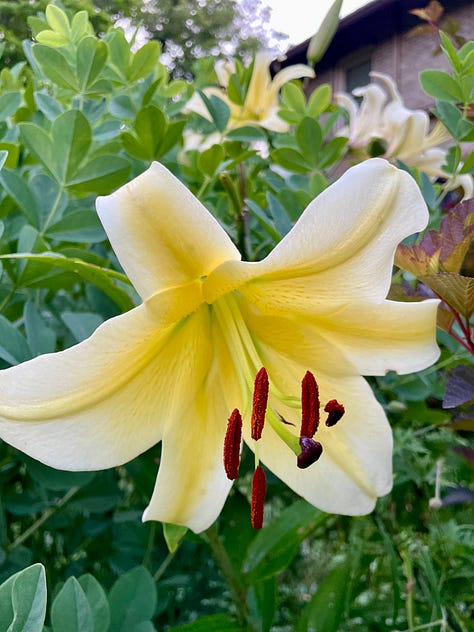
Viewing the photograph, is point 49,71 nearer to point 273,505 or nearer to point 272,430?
point 272,430

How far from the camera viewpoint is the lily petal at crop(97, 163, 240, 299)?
1.44 ft

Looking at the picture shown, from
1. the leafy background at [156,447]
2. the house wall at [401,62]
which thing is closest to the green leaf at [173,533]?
the leafy background at [156,447]

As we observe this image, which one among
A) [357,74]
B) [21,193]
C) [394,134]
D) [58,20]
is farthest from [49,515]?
[357,74]

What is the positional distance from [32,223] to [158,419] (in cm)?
24

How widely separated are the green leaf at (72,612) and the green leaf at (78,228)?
1.10 ft

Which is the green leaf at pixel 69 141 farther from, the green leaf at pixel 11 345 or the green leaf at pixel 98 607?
the green leaf at pixel 98 607

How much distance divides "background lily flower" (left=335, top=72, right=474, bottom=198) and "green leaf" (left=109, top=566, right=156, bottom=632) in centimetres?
85

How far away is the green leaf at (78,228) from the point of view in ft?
2.14

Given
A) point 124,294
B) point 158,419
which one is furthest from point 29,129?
point 158,419

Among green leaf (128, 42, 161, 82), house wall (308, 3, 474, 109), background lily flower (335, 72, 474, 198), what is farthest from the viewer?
house wall (308, 3, 474, 109)

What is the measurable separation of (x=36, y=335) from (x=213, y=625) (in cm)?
34

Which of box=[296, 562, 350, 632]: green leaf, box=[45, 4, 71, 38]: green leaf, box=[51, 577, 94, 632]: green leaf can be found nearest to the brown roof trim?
box=[45, 4, 71, 38]: green leaf

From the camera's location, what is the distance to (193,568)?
942 mm

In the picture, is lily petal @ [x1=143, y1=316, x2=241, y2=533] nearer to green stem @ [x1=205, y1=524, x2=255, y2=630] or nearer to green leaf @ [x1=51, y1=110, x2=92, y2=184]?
green stem @ [x1=205, y1=524, x2=255, y2=630]
